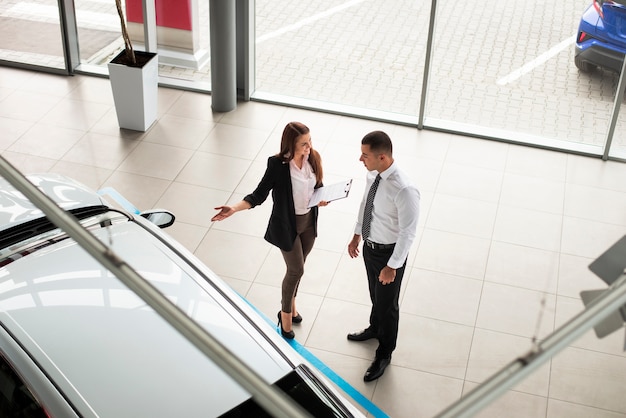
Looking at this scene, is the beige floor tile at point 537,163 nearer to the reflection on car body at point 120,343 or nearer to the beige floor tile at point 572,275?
the beige floor tile at point 572,275

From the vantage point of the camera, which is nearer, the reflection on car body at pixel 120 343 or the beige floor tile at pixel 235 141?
the reflection on car body at pixel 120 343

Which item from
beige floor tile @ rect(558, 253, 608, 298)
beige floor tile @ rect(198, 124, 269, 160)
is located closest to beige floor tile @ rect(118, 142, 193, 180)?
beige floor tile @ rect(198, 124, 269, 160)

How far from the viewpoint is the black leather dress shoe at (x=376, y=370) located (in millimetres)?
4809

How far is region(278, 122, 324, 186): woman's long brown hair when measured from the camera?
4.33m

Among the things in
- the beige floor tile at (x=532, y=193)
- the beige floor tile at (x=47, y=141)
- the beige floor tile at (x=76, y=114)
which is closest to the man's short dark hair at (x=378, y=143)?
the beige floor tile at (x=532, y=193)

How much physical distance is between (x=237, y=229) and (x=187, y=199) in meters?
0.63

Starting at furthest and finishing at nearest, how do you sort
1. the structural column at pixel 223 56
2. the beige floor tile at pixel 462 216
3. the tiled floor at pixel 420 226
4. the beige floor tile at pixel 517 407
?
the structural column at pixel 223 56 < the beige floor tile at pixel 462 216 < the tiled floor at pixel 420 226 < the beige floor tile at pixel 517 407

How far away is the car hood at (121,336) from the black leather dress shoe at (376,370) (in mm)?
1796

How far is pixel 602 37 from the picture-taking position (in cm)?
702

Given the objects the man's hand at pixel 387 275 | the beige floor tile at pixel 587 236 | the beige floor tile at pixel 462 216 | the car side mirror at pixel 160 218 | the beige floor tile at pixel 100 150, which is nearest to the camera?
the car side mirror at pixel 160 218

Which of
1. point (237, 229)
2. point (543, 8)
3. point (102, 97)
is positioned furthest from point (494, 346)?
point (102, 97)

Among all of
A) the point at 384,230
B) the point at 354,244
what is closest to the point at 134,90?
the point at 354,244

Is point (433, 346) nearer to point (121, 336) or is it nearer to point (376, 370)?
point (376, 370)

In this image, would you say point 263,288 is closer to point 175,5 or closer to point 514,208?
point 514,208
